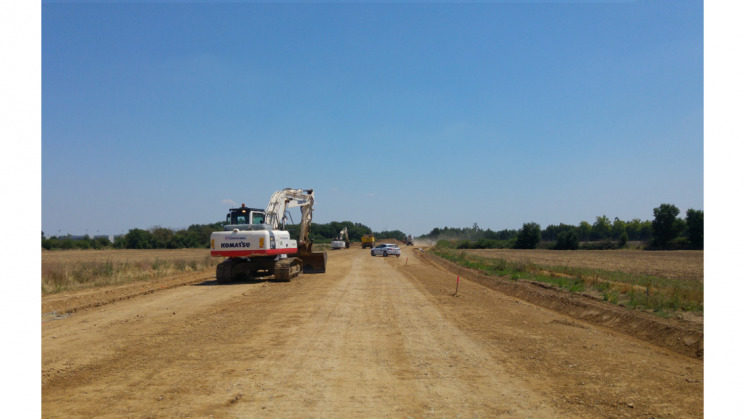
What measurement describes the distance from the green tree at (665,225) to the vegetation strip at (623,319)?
82401 mm

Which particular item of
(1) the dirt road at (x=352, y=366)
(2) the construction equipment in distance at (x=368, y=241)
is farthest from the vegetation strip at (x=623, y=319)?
(2) the construction equipment in distance at (x=368, y=241)

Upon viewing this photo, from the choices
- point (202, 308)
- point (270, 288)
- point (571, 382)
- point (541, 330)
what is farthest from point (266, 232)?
point (571, 382)

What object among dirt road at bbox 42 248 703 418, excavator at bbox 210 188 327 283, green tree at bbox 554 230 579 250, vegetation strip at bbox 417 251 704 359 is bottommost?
green tree at bbox 554 230 579 250

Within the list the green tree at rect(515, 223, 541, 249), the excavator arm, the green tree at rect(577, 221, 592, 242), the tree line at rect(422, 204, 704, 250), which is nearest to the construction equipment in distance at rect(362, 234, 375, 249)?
the tree line at rect(422, 204, 704, 250)

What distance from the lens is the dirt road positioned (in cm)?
577

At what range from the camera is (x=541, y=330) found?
11133 mm

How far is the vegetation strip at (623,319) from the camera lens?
10.1m

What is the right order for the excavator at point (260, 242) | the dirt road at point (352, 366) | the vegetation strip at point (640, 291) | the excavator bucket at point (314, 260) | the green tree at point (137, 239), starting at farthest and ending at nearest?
the green tree at point (137, 239) → the excavator bucket at point (314, 260) → the excavator at point (260, 242) → the vegetation strip at point (640, 291) → the dirt road at point (352, 366)

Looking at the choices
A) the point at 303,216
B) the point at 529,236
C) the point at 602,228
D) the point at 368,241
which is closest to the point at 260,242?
the point at 303,216

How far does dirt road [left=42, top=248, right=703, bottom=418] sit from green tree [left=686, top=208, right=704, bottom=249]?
81.5m

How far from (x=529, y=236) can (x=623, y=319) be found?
93.0m

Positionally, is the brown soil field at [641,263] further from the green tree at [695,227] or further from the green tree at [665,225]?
the green tree at [665,225]

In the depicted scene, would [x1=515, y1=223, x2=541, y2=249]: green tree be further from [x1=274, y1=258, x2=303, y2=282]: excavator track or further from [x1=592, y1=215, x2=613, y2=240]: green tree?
[x1=274, y1=258, x2=303, y2=282]: excavator track

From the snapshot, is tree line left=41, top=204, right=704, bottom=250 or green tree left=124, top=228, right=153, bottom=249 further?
green tree left=124, top=228, right=153, bottom=249
